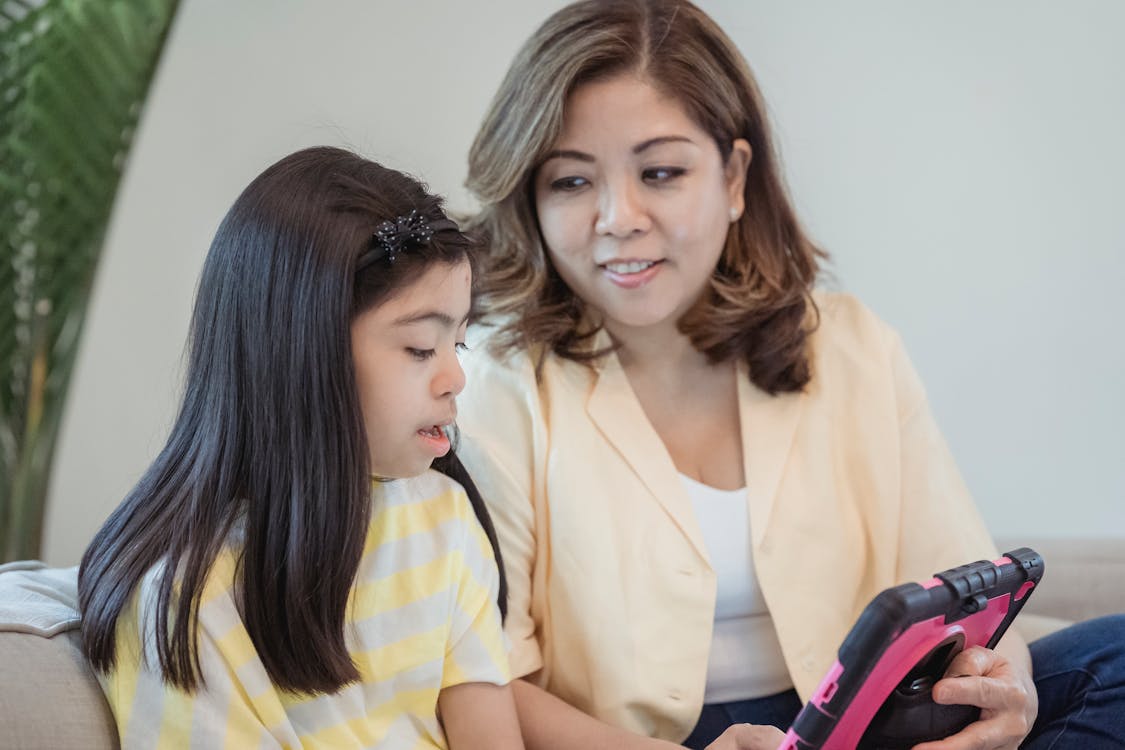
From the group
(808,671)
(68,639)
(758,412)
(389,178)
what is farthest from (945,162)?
(68,639)

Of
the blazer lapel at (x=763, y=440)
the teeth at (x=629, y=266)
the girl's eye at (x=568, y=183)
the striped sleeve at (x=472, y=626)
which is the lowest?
the striped sleeve at (x=472, y=626)

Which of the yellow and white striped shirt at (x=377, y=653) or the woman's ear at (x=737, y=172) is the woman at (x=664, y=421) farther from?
the yellow and white striped shirt at (x=377, y=653)

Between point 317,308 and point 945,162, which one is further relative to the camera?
point 945,162

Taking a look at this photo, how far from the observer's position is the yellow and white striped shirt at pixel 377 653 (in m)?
1.03

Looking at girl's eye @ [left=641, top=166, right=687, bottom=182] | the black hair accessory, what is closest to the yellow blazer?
girl's eye @ [left=641, top=166, right=687, bottom=182]

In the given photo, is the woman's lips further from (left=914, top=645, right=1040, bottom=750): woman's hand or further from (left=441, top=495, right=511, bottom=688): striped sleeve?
(left=914, top=645, right=1040, bottom=750): woman's hand

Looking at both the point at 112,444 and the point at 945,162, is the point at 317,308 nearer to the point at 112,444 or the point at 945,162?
the point at 112,444

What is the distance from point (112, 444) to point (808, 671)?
1316 mm

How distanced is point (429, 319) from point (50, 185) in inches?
36.9

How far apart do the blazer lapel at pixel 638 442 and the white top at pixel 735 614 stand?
27 millimetres

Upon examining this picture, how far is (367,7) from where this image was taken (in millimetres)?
2244

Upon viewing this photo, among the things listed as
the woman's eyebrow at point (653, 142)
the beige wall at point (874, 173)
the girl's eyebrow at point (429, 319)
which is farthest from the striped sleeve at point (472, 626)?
the beige wall at point (874, 173)

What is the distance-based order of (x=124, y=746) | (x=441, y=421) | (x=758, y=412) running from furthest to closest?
(x=758, y=412) → (x=441, y=421) → (x=124, y=746)

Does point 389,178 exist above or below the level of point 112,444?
above
